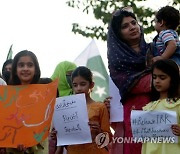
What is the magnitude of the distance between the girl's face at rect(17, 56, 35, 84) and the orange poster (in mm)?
86

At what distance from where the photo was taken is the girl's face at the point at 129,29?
17.5ft

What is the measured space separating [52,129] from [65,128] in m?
0.20

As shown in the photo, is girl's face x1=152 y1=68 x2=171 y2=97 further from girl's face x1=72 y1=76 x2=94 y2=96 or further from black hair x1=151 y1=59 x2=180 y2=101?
girl's face x1=72 y1=76 x2=94 y2=96

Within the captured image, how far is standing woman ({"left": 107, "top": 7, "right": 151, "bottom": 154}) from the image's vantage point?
517 centimetres

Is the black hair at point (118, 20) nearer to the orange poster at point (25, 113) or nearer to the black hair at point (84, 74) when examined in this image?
the black hair at point (84, 74)

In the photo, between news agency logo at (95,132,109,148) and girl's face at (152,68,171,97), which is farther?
news agency logo at (95,132,109,148)

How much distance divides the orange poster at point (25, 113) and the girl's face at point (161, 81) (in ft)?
2.74

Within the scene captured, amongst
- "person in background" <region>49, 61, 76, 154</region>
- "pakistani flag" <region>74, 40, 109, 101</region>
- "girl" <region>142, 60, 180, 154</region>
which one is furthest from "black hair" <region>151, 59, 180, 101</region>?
"pakistani flag" <region>74, 40, 109, 101</region>

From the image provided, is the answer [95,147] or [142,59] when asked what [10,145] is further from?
[142,59]

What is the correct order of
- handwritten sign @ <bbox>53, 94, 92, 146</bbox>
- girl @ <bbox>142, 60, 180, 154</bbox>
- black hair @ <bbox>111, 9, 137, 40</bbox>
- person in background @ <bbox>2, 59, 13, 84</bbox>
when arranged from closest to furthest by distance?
girl @ <bbox>142, 60, 180, 154</bbox>, handwritten sign @ <bbox>53, 94, 92, 146</bbox>, black hair @ <bbox>111, 9, 137, 40</bbox>, person in background @ <bbox>2, 59, 13, 84</bbox>

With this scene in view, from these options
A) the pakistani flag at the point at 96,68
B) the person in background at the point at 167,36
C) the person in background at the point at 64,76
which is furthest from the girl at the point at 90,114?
the pakistani flag at the point at 96,68

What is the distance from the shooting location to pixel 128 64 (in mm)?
5234

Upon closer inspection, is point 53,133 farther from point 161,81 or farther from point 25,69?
point 161,81

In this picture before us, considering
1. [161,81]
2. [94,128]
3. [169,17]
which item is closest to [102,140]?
[94,128]
